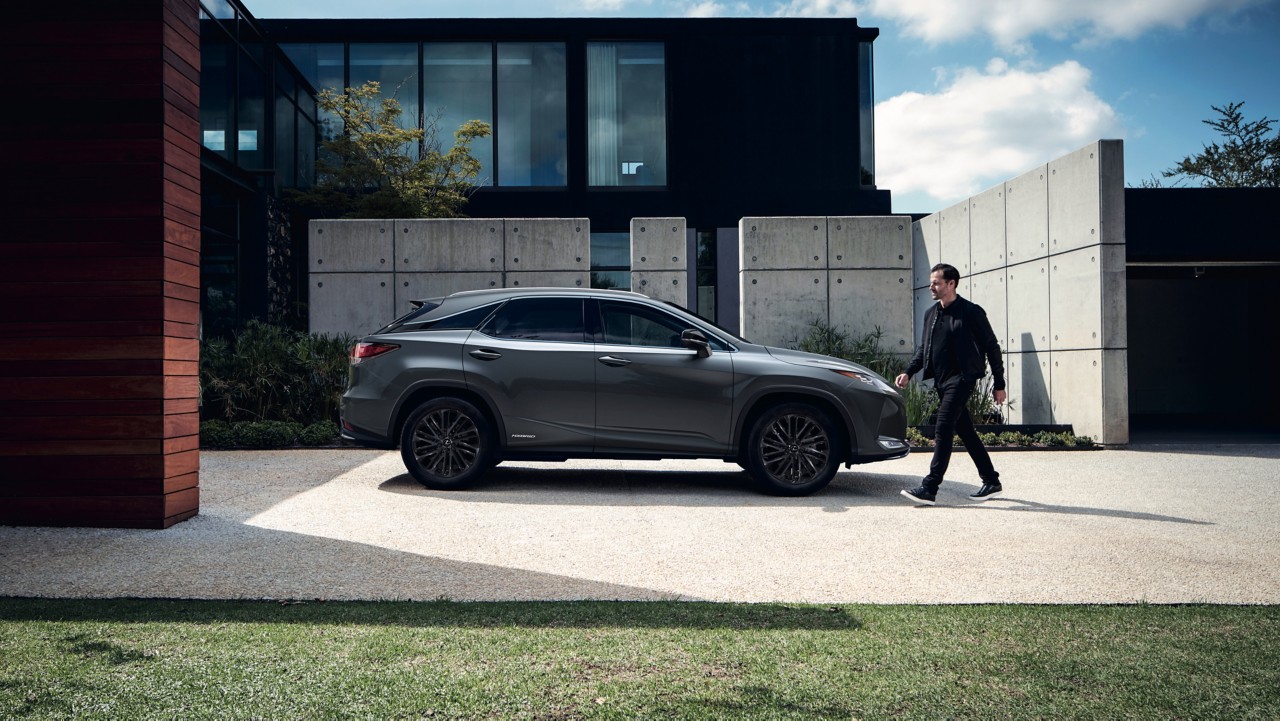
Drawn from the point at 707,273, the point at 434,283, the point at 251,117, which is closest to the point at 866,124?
the point at 707,273

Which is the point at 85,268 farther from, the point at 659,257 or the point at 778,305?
the point at 778,305

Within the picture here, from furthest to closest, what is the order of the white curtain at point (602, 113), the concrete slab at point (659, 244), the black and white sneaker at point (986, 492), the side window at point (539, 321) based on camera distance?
the white curtain at point (602, 113), the concrete slab at point (659, 244), the side window at point (539, 321), the black and white sneaker at point (986, 492)

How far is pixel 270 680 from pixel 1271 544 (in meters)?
6.08

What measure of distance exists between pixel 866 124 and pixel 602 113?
6493mm

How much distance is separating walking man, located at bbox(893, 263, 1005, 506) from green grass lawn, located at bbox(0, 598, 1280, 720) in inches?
129

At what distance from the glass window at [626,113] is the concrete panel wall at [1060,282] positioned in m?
Result: 9.47

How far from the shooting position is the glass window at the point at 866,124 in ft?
73.8

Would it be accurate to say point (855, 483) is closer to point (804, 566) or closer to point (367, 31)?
point (804, 566)

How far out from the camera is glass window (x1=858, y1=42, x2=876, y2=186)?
2248 centimetres

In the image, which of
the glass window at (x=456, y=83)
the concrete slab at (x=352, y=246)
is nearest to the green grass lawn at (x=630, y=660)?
the concrete slab at (x=352, y=246)

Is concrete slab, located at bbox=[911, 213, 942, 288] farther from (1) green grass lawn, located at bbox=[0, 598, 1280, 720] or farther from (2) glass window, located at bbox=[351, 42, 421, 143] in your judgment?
(2) glass window, located at bbox=[351, 42, 421, 143]

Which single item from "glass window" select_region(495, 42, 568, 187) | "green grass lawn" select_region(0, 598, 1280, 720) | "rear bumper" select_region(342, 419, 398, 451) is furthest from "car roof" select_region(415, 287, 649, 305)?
"glass window" select_region(495, 42, 568, 187)

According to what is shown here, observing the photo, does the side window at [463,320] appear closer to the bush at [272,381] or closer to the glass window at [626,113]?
the bush at [272,381]

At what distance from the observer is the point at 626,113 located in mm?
22125
